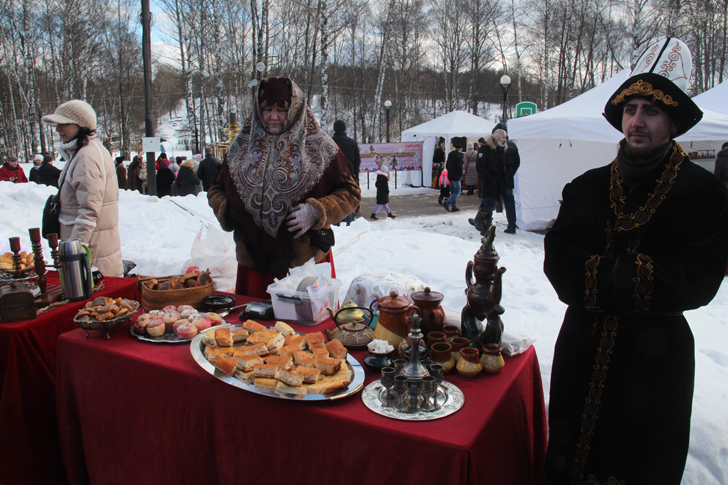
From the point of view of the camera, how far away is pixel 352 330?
72.7 inches

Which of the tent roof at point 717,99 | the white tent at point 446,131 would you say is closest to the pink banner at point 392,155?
the white tent at point 446,131

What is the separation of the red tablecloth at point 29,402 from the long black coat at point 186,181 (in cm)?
903

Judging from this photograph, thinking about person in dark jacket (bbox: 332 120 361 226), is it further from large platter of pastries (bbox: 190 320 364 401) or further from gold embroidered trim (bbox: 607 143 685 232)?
gold embroidered trim (bbox: 607 143 685 232)

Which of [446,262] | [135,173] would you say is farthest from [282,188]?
[135,173]

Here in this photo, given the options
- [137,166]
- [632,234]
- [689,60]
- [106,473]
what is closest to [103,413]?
[106,473]

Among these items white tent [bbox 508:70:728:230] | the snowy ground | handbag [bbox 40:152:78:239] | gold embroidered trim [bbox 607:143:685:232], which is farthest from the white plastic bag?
white tent [bbox 508:70:728:230]

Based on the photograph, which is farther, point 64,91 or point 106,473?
point 64,91

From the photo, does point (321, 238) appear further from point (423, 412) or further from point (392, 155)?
point (392, 155)

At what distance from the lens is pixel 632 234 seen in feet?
4.89

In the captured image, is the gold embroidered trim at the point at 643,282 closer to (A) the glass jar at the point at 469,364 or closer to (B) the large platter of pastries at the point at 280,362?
(A) the glass jar at the point at 469,364

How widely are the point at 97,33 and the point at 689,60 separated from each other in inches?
1146

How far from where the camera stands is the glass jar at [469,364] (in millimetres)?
1537

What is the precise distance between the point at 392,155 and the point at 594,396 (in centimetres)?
1396

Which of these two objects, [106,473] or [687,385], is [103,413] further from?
[687,385]
